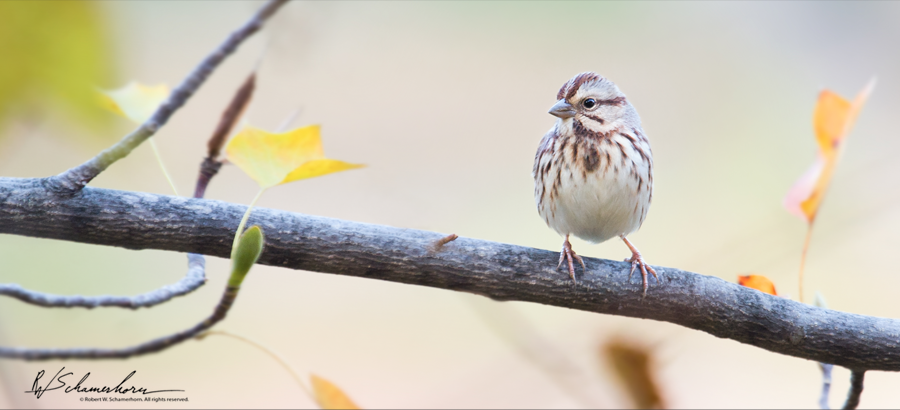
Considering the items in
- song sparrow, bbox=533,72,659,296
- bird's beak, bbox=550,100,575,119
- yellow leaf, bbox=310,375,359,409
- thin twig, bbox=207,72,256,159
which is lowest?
yellow leaf, bbox=310,375,359,409

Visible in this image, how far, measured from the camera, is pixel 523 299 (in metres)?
0.88

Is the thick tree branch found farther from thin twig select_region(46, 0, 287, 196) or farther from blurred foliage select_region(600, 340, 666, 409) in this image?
blurred foliage select_region(600, 340, 666, 409)

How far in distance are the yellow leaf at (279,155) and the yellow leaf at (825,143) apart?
507 mm

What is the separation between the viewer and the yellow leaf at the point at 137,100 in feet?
1.97

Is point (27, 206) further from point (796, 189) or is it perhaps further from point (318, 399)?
point (796, 189)

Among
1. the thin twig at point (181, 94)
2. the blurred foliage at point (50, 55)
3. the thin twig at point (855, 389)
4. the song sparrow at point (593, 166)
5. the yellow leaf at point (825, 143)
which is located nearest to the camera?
the blurred foliage at point (50, 55)

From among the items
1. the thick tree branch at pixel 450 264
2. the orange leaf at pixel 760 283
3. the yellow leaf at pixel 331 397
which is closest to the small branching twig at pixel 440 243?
the thick tree branch at pixel 450 264

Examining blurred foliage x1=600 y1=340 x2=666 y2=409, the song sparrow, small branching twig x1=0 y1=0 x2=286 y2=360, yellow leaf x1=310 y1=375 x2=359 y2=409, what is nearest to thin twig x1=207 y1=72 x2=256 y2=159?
small branching twig x1=0 y1=0 x2=286 y2=360

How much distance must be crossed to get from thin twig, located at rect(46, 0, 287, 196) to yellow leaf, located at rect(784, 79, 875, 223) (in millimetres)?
574

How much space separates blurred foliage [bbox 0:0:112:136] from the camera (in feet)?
0.75

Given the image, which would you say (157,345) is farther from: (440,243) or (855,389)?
(855,389)

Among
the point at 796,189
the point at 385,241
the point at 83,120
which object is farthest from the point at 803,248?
the point at 83,120

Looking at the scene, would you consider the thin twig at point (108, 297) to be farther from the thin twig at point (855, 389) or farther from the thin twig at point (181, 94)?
the thin twig at point (855, 389)

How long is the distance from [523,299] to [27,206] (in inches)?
22.8
